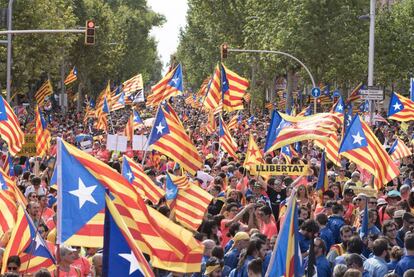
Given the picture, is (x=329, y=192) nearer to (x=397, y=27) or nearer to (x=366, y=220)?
(x=366, y=220)

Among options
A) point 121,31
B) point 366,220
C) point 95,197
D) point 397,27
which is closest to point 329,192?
point 366,220

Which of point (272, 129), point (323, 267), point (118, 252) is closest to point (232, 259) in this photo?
point (323, 267)

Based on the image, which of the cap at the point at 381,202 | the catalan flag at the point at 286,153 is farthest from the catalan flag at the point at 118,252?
the catalan flag at the point at 286,153

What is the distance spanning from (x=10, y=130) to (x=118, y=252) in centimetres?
1112

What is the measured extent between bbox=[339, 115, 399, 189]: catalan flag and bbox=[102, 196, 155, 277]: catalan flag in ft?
26.5

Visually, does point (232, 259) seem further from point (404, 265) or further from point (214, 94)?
point (214, 94)

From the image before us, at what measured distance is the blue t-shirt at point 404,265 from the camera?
10.5 m

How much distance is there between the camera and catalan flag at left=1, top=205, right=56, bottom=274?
35.0ft

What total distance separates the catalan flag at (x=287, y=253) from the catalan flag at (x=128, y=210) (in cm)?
72

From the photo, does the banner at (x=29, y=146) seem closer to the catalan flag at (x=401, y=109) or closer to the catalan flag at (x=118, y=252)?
the catalan flag at (x=401, y=109)

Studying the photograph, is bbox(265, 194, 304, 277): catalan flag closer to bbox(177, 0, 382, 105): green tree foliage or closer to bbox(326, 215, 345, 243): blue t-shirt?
bbox(326, 215, 345, 243): blue t-shirt

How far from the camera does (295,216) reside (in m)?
9.67

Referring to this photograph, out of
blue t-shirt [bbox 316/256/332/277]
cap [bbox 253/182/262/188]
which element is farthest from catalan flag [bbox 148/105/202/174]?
blue t-shirt [bbox 316/256/332/277]

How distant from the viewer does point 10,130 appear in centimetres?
1884
